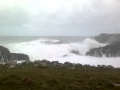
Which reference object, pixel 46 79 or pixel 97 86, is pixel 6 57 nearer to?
pixel 46 79

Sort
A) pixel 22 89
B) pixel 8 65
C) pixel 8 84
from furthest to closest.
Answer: pixel 8 65, pixel 8 84, pixel 22 89

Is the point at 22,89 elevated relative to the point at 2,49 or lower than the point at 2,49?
lower

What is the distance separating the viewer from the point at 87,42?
89250 millimetres

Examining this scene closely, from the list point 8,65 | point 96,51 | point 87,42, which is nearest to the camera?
point 8,65

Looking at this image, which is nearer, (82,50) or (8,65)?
(8,65)

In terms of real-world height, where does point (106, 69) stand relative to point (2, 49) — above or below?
below

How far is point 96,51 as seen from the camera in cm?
6812

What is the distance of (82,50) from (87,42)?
29.3 feet

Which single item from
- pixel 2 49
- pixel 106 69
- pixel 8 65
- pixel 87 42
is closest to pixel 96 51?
pixel 87 42

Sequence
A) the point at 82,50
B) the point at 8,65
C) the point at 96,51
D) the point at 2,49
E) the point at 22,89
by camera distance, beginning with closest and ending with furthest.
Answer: the point at 22,89
the point at 8,65
the point at 2,49
the point at 96,51
the point at 82,50

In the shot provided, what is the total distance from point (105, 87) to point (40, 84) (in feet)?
19.2

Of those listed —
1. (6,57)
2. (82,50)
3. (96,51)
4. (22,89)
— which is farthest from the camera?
(82,50)

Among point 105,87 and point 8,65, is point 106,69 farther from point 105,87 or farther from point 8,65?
point 8,65

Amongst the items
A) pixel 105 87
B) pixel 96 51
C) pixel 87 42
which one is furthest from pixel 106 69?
pixel 87 42
